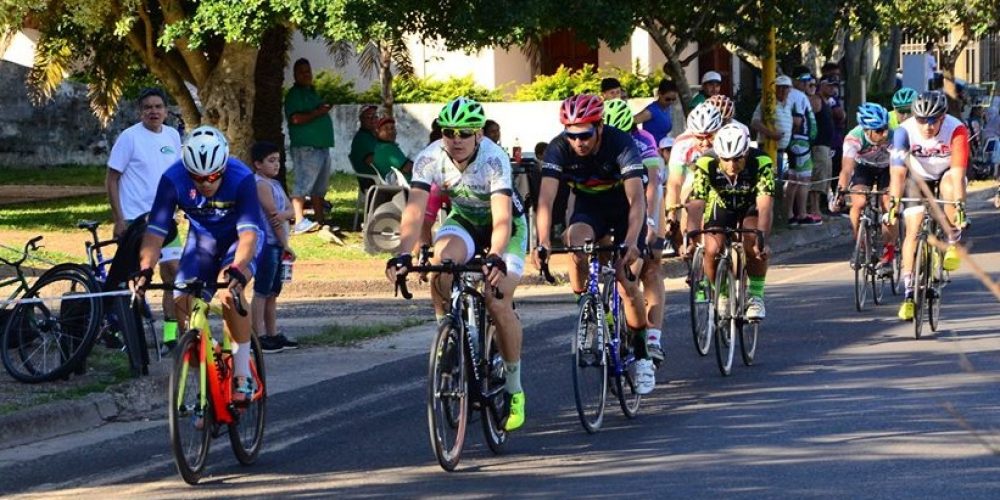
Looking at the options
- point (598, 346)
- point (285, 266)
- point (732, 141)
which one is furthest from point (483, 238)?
point (285, 266)

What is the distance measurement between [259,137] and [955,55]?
19.9m

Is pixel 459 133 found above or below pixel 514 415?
above

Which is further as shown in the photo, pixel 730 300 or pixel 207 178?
pixel 730 300

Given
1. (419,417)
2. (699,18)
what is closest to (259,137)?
(699,18)

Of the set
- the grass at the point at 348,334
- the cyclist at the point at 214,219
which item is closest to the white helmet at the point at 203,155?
the cyclist at the point at 214,219

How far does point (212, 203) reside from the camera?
9359 mm

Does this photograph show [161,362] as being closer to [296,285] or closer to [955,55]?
[296,285]

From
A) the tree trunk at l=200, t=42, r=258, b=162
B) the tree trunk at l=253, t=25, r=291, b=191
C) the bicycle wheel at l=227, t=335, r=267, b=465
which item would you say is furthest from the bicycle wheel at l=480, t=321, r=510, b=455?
the tree trunk at l=253, t=25, r=291, b=191

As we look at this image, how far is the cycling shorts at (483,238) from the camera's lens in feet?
30.5

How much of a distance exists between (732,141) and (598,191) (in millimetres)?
1729

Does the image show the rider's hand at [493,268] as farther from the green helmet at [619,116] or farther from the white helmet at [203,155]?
the green helmet at [619,116]

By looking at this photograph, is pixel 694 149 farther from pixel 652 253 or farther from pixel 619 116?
pixel 652 253

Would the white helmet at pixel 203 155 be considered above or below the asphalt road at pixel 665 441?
above

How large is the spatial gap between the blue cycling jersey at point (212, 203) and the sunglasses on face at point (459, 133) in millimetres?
1074
